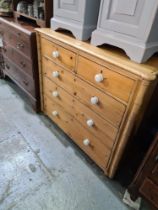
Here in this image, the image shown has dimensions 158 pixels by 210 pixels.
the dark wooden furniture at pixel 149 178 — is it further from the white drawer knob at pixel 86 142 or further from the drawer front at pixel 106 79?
the white drawer knob at pixel 86 142

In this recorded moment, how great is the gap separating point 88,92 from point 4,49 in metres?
1.42

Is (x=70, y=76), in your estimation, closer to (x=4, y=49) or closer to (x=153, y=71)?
(x=153, y=71)

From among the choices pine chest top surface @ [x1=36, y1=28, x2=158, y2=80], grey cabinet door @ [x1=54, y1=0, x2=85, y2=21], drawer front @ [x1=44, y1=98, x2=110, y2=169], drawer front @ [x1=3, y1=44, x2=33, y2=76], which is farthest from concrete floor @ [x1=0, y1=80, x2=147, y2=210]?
grey cabinet door @ [x1=54, y1=0, x2=85, y2=21]

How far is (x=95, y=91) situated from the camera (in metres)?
1.01

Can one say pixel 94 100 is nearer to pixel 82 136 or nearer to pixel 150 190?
pixel 82 136

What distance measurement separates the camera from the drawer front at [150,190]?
0.92 metres

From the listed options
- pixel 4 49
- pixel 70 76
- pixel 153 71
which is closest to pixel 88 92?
pixel 70 76

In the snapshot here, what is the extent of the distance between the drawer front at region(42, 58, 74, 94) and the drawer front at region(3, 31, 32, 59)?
0.19m

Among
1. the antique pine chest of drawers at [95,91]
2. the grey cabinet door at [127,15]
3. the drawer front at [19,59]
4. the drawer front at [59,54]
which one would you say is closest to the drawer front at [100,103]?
the antique pine chest of drawers at [95,91]

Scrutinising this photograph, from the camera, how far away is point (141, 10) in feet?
2.46

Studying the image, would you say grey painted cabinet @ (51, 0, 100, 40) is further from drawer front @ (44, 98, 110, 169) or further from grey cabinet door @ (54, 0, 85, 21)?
drawer front @ (44, 98, 110, 169)

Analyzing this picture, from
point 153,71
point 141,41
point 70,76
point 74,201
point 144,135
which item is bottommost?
point 74,201

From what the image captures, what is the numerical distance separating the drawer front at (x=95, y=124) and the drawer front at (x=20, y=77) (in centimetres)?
66

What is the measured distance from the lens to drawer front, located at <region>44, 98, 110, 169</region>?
3.89 ft
